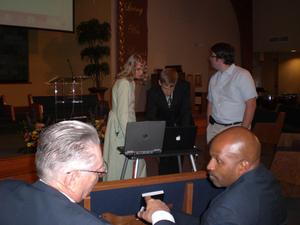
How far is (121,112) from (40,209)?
7.98ft

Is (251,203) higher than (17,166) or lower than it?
higher

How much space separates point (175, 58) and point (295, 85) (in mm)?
5575

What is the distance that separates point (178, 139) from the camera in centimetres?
324

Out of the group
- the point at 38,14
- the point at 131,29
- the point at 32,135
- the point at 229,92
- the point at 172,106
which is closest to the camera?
the point at 229,92

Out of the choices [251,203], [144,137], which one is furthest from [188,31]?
[251,203]

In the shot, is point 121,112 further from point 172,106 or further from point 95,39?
point 95,39

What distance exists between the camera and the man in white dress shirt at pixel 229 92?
3.44 metres

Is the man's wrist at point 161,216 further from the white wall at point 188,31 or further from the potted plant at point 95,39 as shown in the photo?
the white wall at point 188,31

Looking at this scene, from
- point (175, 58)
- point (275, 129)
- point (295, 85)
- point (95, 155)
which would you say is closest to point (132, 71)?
point (95, 155)

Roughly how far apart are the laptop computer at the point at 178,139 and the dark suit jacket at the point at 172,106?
0.86m

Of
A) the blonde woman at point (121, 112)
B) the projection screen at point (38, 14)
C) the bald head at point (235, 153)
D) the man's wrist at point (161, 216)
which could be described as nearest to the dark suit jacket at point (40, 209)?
the man's wrist at point (161, 216)

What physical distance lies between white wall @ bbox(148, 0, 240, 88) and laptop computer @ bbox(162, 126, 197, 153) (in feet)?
29.9

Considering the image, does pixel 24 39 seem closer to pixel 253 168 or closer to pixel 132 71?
pixel 132 71

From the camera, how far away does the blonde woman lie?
3.59 meters
